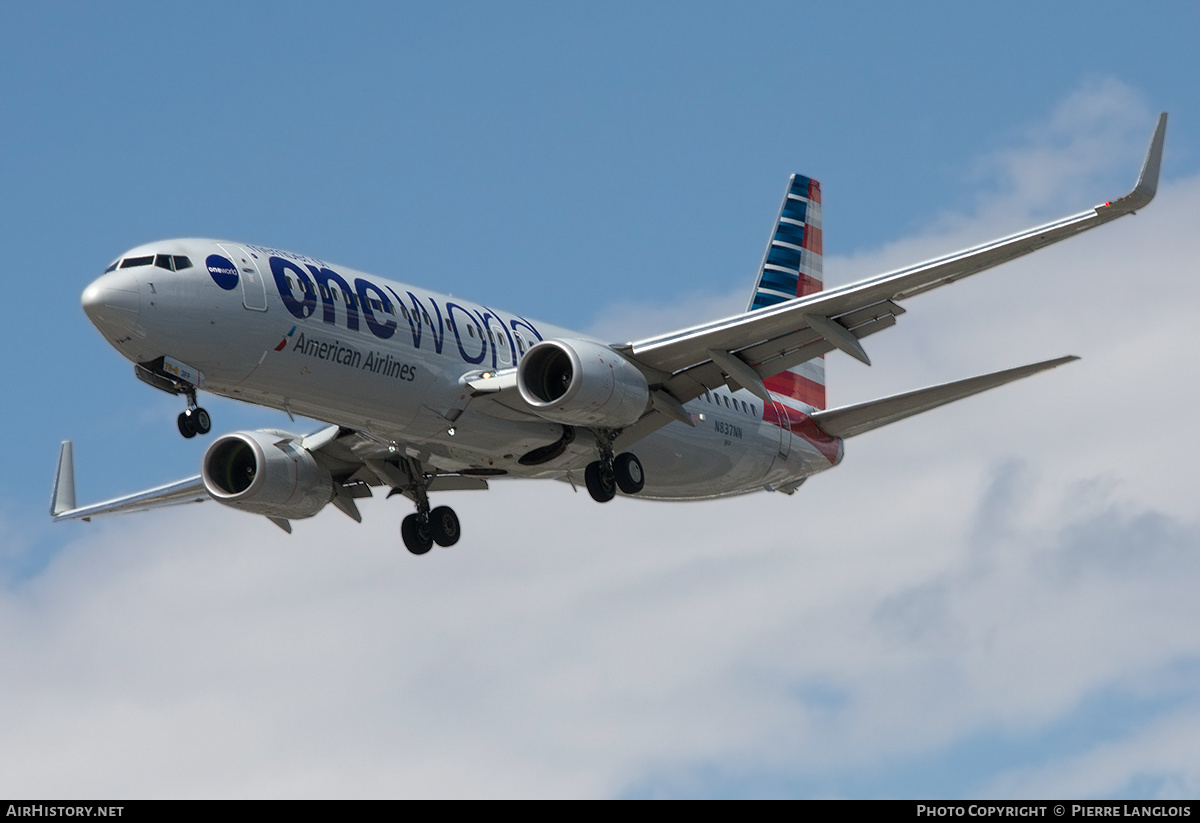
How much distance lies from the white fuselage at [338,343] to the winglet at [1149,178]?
436 inches

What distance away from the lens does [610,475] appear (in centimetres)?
3447

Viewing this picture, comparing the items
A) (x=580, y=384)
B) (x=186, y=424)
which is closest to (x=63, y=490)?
(x=186, y=424)

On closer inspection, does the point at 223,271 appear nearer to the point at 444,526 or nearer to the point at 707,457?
the point at 444,526

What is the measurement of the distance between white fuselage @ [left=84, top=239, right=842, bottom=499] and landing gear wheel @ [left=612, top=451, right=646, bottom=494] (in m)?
0.63

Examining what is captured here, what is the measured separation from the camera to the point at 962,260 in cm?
2992

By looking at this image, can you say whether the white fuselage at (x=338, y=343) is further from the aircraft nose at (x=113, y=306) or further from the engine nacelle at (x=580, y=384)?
the engine nacelle at (x=580, y=384)

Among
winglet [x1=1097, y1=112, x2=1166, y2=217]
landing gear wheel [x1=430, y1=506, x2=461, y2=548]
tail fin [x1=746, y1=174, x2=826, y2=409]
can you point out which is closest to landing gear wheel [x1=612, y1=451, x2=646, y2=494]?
landing gear wheel [x1=430, y1=506, x2=461, y2=548]

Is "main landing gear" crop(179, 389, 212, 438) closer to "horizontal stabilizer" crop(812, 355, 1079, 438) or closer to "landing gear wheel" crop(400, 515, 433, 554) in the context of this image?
"landing gear wheel" crop(400, 515, 433, 554)

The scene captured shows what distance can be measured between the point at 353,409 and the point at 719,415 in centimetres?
998

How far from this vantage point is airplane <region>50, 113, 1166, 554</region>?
29.0m

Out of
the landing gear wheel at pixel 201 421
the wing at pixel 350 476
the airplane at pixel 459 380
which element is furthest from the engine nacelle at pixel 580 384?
the landing gear wheel at pixel 201 421

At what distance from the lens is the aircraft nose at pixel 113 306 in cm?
2803
